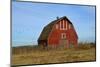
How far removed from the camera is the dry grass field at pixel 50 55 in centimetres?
233

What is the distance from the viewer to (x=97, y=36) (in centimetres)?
270

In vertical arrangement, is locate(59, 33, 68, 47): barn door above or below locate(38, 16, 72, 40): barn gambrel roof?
below

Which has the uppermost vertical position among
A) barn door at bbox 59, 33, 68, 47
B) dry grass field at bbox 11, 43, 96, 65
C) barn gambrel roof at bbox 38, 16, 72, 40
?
barn gambrel roof at bbox 38, 16, 72, 40

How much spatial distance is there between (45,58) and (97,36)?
0.76 m

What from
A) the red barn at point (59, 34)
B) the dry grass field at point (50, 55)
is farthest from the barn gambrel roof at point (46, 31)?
the dry grass field at point (50, 55)

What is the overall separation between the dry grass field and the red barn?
2.9 inches

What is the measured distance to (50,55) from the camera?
2457 millimetres

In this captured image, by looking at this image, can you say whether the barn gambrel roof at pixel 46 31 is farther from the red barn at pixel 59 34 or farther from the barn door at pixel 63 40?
the barn door at pixel 63 40

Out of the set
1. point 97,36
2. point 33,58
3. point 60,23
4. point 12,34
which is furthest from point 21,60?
point 97,36

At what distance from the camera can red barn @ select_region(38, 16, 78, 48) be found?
244cm

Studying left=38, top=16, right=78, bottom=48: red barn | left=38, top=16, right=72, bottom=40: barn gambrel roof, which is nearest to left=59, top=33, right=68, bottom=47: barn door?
left=38, top=16, right=78, bottom=48: red barn

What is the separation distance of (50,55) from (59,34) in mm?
273

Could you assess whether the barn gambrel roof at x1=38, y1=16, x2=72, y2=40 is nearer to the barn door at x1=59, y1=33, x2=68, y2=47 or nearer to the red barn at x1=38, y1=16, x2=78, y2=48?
the red barn at x1=38, y1=16, x2=78, y2=48

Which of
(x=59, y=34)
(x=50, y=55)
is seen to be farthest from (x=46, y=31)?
(x=50, y=55)
